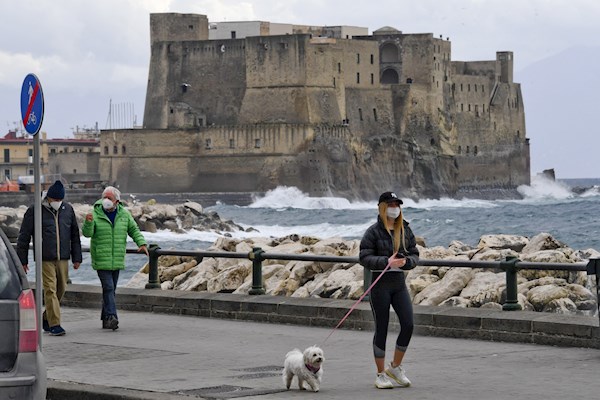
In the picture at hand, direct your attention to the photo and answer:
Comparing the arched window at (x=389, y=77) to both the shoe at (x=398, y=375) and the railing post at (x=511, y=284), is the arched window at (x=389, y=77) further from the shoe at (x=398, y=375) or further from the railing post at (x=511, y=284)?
the shoe at (x=398, y=375)

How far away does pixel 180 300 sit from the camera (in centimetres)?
1298

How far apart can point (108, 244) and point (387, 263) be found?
3887mm

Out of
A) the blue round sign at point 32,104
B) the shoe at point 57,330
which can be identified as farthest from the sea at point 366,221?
the blue round sign at point 32,104

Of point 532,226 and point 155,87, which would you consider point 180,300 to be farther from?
point 155,87

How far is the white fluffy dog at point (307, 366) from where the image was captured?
8258mm

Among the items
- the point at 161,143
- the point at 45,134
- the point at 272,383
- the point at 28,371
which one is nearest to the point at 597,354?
the point at 272,383

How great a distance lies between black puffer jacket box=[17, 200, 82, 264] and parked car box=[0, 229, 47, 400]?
5.07 m

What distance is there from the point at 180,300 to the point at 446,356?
3.79 meters

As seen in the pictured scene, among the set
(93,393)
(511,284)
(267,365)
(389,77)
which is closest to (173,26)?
(389,77)

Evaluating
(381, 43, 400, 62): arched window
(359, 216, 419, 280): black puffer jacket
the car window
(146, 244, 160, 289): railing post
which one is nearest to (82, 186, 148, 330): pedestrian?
(146, 244, 160, 289): railing post

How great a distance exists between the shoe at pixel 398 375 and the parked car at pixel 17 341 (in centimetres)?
265

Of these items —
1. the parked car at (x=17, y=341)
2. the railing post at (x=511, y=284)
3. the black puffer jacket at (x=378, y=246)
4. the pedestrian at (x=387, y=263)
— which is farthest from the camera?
the railing post at (x=511, y=284)

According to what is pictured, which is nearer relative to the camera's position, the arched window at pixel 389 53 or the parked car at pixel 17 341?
the parked car at pixel 17 341

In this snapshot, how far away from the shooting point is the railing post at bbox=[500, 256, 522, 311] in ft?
35.1
